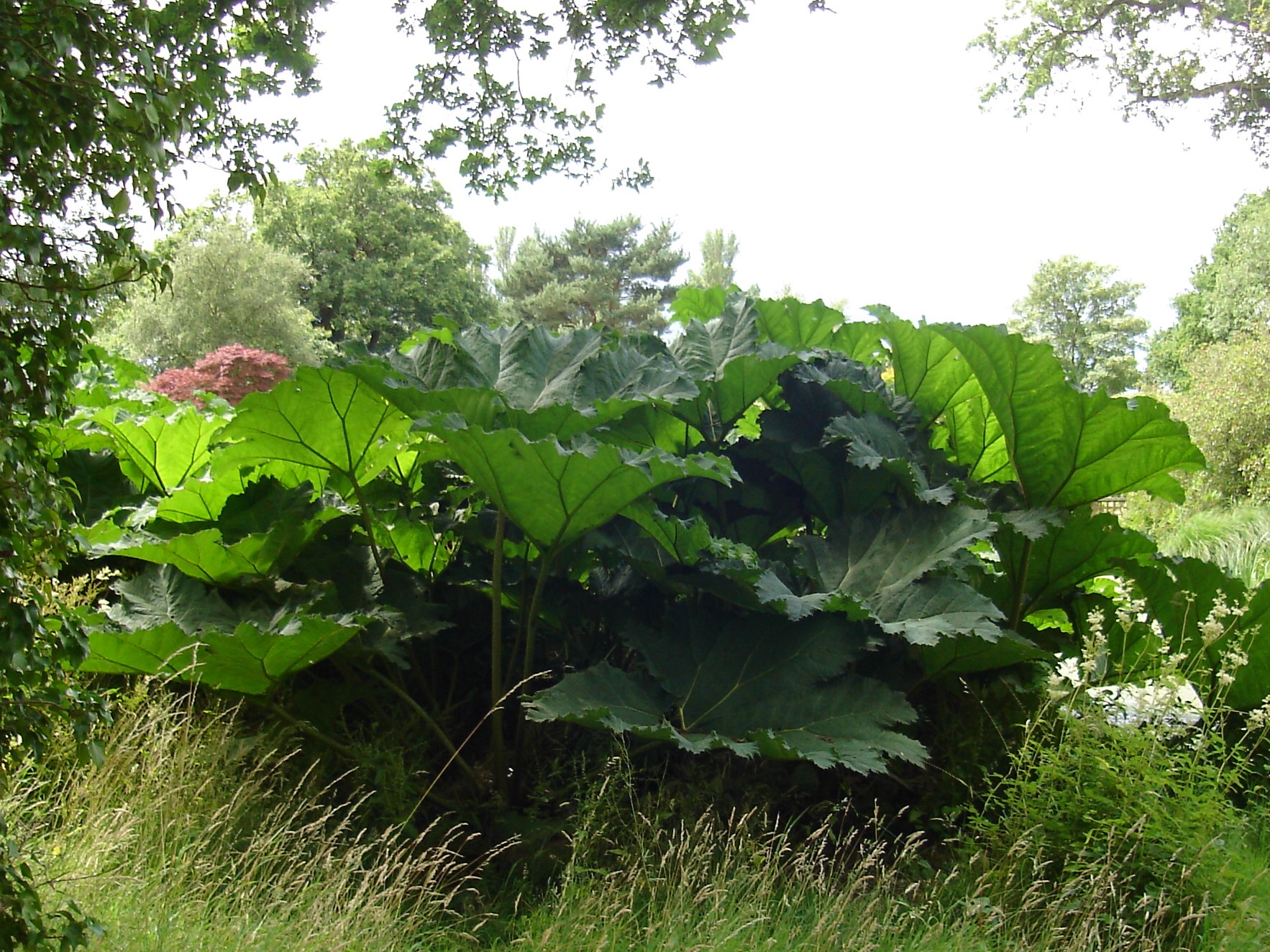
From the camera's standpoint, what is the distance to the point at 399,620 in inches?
112

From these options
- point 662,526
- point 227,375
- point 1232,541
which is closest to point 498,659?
point 662,526

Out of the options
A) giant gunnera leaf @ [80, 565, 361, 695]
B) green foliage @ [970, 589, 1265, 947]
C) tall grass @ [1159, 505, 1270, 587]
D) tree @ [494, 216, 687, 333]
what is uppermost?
tree @ [494, 216, 687, 333]

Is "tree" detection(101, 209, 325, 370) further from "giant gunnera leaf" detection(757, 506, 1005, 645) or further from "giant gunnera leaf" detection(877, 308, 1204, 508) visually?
"giant gunnera leaf" detection(757, 506, 1005, 645)

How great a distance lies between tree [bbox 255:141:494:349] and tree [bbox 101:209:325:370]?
10.8ft

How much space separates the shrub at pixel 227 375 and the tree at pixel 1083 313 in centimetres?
3203

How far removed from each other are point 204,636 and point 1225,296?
106 feet

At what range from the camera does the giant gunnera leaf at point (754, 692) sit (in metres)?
2.38

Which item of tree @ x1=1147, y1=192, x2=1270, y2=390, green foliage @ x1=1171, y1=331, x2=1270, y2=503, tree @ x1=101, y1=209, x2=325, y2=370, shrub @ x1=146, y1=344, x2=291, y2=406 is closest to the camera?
shrub @ x1=146, y1=344, x2=291, y2=406

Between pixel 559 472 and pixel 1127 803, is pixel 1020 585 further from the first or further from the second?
pixel 559 472

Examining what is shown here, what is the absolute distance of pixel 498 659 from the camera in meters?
2.75

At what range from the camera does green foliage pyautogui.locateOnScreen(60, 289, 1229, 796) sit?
251 cm

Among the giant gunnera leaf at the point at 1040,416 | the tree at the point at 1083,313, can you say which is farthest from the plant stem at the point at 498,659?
the tree at the point at 1083,313

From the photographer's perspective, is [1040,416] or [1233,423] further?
[1233,423]

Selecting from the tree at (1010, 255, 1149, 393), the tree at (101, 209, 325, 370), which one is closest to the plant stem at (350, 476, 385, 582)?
the tree at (101, 209, 325, 370)
